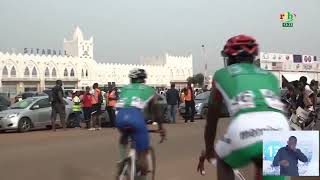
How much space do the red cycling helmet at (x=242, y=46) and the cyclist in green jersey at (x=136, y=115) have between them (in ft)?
10.2

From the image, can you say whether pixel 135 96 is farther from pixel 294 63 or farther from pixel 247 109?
pixel 294 63

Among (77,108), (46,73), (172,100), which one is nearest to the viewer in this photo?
(77,108)

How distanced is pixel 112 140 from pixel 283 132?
13334 millimetres

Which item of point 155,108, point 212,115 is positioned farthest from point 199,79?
point 212,115

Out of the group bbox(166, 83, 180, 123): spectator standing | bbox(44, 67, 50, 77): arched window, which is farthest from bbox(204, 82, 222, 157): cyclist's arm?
bbox(44, 67, 50, 77): arched window

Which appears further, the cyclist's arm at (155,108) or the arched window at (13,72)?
the arched window at (13,72)

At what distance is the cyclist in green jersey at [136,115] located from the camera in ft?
21.1

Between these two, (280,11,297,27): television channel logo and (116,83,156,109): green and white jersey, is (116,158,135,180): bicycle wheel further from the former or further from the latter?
(280,11,297,27): television channel logo

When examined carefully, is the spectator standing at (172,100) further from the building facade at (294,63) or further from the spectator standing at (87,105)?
the building facade at (294,63)

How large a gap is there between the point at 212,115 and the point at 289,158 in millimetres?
691

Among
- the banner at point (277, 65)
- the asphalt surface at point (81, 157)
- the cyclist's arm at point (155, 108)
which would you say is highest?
the banner at point (277, 65)

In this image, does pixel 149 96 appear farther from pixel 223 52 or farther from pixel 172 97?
pixel 172 97

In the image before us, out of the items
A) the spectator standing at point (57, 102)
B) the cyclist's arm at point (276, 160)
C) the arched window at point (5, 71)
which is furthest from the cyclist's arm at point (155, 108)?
the arched window at point (5, 71)

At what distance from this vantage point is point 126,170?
641 cm
